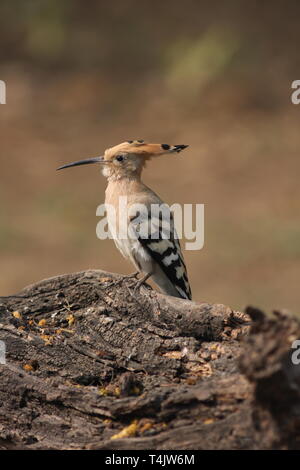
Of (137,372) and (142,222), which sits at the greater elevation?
(142,222)

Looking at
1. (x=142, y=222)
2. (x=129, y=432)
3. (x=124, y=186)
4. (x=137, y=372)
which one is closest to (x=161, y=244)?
(x=142, y=222)

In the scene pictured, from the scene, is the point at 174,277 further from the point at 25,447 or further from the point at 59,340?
the point at 25,447

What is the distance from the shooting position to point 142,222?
2.67 metres

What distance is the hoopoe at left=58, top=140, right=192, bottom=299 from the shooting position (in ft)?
8.73

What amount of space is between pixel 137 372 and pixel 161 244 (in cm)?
84

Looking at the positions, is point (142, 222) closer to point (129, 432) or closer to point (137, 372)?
point (137, 372)

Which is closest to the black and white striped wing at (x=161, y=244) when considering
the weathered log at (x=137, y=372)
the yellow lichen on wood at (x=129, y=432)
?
the weathered log at (x=137, y=372)

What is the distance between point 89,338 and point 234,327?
15.5 inches

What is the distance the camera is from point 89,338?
6.75 ft

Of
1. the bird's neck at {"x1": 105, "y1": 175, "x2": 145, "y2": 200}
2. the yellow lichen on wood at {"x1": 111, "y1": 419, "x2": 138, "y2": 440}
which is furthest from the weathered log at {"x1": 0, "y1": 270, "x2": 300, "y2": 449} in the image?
the bird's neck at {"x1": 105, "y1": 175, "x2": 145, "y2": 200}

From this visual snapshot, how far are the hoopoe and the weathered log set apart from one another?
1.27 feet

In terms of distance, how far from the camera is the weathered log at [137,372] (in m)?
1.40
